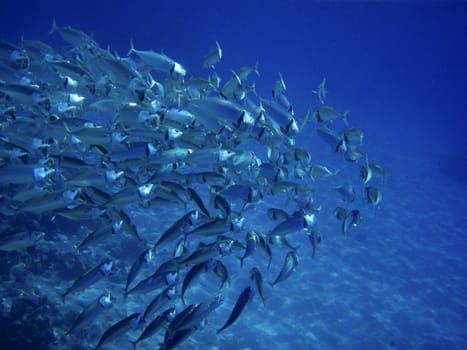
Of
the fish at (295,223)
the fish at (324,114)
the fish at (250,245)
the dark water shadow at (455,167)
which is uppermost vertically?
the dark water shadow at (455,167)

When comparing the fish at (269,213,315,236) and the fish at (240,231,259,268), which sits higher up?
the fish at (269,213,315,236)

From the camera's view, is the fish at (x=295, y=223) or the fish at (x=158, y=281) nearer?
the fish at (x=158, y=281)

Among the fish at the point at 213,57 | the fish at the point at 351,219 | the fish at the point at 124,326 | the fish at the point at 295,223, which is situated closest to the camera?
the fish at the point at 124,326

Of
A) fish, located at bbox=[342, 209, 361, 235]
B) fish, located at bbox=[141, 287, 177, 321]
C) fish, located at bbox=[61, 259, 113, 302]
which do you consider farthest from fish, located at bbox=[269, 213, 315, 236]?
fish, located at bbox=[61, 259, 113, 302]

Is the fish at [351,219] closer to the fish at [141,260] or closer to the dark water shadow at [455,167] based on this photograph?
the fish at [141,260]

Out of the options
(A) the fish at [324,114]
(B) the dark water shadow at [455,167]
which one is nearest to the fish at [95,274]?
(A) the fish at [324,114]

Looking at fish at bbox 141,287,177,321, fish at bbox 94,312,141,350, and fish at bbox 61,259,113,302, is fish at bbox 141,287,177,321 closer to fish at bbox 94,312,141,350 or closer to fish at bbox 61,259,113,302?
fish at bbox 94,312,141,350

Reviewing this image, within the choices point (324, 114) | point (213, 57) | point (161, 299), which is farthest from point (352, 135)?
point (161, 299)

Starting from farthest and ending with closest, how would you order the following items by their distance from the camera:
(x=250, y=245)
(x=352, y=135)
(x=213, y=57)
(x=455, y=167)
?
(x=455, y=167)
(x=213, y=57)
(x=352, y=135)
(x=250, y=245)

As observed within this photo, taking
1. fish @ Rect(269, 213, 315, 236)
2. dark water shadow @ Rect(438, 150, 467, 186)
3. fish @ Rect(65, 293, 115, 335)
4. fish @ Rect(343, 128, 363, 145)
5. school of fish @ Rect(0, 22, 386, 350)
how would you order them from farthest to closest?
dark water shadow @ Rect(438, 150, 467, 186), fish @ Rect(343, 128, 363, 145), fish @ Rect(269, 213, 315, 236), fish @ Rect(65, 293, 115, 335), school of fish @ Rect(0, 22, 386, 350)

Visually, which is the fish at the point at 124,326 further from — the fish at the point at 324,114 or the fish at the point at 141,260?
the fish at the point at 324,114

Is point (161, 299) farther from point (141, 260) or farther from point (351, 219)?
point (351, 219)

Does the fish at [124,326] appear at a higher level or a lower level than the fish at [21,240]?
lower

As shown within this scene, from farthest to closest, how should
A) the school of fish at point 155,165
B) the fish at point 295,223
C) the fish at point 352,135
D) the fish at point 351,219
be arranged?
the fish at point 351,219 → the fish at point 352,135 → the fish at point 295,223 → the school of fish at point 155,165
